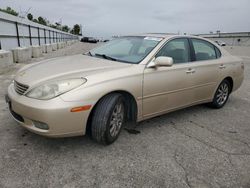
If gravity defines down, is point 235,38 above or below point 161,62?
above

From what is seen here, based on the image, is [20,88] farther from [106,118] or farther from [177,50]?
[177,50]

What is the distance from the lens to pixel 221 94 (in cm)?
468

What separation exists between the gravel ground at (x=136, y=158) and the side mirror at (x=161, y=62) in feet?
3.41

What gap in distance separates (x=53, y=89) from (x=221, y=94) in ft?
12.0

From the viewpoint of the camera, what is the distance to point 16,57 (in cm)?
995

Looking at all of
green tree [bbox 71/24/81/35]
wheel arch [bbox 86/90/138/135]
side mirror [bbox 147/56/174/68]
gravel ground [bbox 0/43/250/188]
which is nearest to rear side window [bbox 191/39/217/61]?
side mirror [bbox 147/56/174/68]

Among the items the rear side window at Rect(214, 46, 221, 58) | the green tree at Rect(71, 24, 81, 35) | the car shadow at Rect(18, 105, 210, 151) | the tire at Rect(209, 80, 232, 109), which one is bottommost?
the car shadow at Rect(18, 105, 210, 151)

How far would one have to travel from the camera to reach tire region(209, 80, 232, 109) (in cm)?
457

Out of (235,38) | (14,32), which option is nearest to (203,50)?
(14,32)

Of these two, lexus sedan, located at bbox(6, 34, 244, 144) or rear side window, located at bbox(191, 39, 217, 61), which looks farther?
rear side window, located at bbox(191, 39, 217, 61)

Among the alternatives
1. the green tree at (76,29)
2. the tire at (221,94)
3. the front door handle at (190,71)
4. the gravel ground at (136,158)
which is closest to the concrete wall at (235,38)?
the tire at (221,94)

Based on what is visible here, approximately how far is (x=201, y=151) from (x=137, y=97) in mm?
1123

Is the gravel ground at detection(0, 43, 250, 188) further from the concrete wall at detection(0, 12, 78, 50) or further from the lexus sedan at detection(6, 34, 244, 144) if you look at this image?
the concrete wall at detection(0, 12, 78, 50)

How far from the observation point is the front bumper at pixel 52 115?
233 cm
